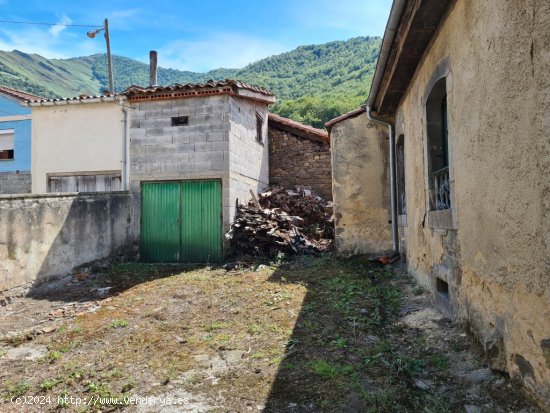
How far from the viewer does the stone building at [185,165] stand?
358 inches

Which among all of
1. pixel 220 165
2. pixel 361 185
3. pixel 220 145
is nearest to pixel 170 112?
pixel 220 145

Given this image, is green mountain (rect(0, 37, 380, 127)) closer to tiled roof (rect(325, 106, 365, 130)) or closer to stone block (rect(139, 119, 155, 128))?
stone block (rect(139, 119, 155, 128))

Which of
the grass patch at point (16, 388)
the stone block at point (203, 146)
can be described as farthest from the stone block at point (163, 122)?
the grass patch at point (16, 388)

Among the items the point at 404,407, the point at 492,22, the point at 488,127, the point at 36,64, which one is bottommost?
the point at 404,407

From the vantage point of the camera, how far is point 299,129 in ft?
40.1

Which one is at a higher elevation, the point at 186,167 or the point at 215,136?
the point at 215,136

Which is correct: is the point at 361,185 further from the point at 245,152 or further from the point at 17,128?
the point at 17,128

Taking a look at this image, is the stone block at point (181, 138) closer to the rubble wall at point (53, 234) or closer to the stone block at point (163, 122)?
the stone block at point (163, 122)

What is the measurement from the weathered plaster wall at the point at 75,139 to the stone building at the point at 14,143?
15.0ft

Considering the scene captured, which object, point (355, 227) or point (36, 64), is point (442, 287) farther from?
point (36, 64)

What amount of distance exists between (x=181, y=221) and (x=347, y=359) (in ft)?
22.3

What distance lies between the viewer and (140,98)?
373 inches

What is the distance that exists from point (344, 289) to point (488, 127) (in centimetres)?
376

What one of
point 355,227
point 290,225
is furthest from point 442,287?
point 290,225
